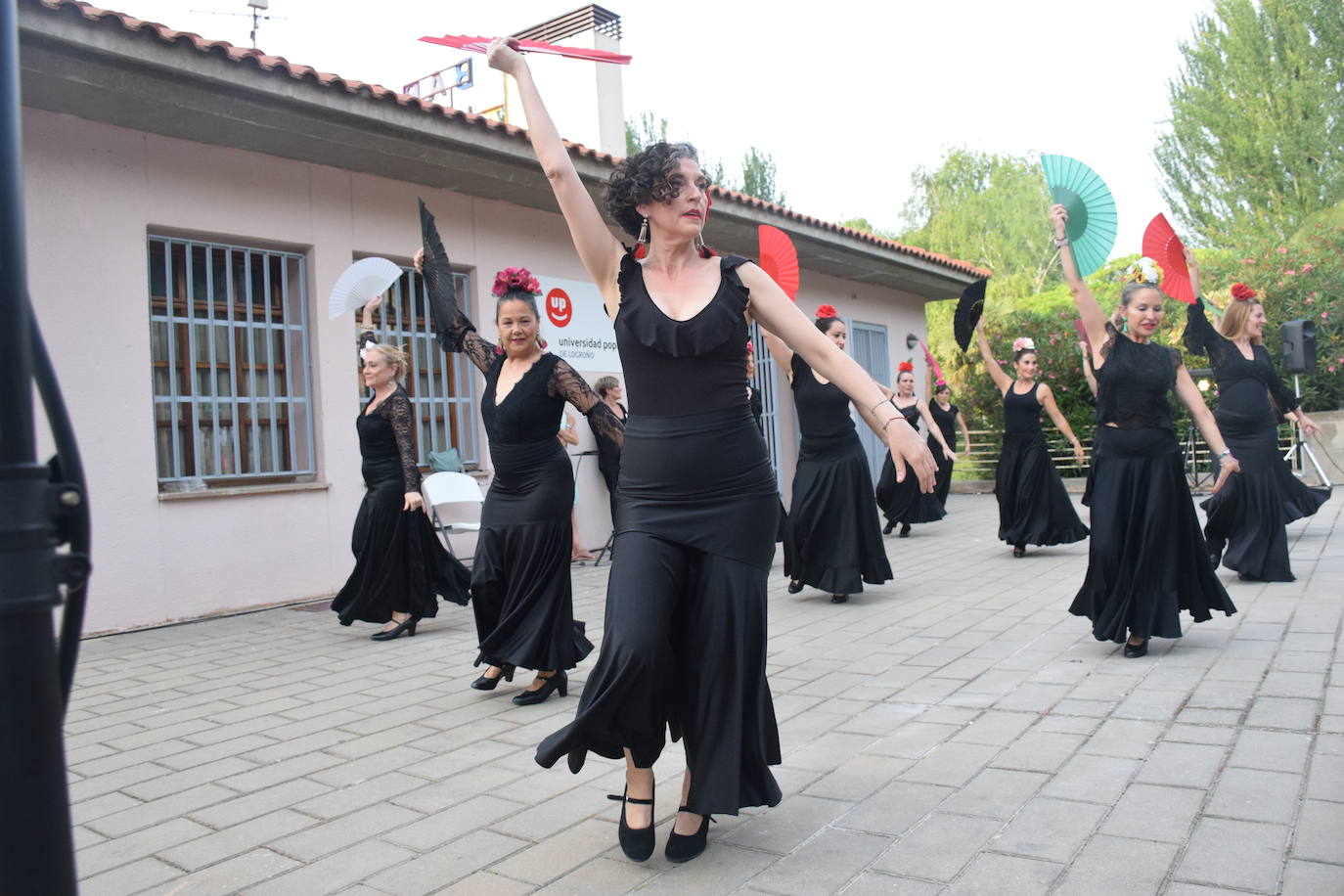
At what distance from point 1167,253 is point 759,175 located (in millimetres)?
32593

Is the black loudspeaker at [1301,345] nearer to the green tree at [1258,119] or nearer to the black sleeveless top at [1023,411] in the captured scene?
the black sleeveless top at [1023,411]

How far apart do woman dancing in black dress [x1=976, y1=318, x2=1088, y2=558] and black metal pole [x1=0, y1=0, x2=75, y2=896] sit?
946cm

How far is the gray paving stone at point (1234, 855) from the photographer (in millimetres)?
2746

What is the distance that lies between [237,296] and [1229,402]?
822 cm

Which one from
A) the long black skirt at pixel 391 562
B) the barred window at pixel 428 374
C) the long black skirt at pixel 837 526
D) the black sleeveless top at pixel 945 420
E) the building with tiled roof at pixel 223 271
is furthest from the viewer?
the black sleeveless top at pixel 945 420

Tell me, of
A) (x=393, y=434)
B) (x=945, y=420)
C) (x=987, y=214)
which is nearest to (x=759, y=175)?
(x=987, y=214)

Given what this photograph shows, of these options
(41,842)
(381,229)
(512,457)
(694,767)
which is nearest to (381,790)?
(694,767)

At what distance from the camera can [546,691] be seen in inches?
207

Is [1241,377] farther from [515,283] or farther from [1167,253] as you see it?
[515,283]

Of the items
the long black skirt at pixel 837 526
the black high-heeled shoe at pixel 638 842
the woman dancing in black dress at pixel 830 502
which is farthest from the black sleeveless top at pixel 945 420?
the black high-heeled shoe at pixel 638 842

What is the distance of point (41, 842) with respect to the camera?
1055 mm

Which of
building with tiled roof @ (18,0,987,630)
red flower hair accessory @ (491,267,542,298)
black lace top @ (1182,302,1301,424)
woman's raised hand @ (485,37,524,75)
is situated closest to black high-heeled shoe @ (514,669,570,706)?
red flower hair accessory @ (491,267,542,298)

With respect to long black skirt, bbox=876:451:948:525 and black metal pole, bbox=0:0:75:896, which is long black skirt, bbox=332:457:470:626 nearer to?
black metal pole, bbox=0:0:75:896

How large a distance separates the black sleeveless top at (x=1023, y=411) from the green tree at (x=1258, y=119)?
943 inches
